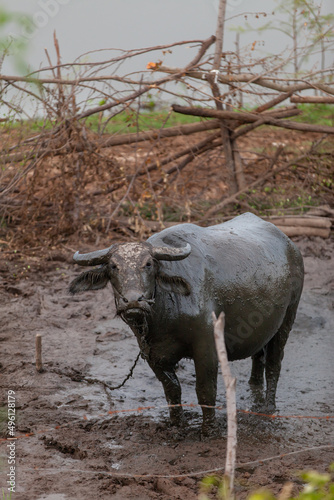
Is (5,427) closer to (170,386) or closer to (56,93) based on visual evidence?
(170,386)

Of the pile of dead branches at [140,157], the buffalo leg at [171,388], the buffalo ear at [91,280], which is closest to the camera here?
the buffalo ear at [91,280]

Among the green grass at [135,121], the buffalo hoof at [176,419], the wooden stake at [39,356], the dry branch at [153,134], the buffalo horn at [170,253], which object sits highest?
the green grass at [135,121]

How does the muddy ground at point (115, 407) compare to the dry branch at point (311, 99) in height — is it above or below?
below

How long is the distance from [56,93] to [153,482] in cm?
670

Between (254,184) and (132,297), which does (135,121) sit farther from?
(132,297)

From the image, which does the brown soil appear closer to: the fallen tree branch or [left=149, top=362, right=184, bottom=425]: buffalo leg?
[left=149, top=362, right=184, bottom=425]: buffalo leg

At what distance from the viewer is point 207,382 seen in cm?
510

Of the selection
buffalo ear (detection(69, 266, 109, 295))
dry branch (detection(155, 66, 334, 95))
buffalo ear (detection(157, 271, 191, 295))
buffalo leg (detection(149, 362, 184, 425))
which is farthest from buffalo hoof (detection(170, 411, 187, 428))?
dry branch (detection(155, 66, 334, 95))

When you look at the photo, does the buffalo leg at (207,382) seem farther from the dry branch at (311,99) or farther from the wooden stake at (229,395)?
the dry branch at (311,99)

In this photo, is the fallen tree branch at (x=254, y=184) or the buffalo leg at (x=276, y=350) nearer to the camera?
the buffalo leg at (x=276, y=350)

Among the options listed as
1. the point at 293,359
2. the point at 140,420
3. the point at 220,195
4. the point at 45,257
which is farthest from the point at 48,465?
the point at 220,195

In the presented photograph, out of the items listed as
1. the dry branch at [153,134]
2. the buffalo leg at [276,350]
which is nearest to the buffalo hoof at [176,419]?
the buffalo leg at [276,350]

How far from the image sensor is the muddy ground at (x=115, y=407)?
438 cm

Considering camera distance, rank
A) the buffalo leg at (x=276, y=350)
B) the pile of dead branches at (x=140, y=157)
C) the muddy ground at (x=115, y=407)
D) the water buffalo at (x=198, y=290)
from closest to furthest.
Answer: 1. the muddy ground at (x=115, y=407)
2. the water buffalo at (x=198, y=290)
3. the buffalo leg at (x=276, y=350)
4. the pile of dead branches at (x=140, y=157)
